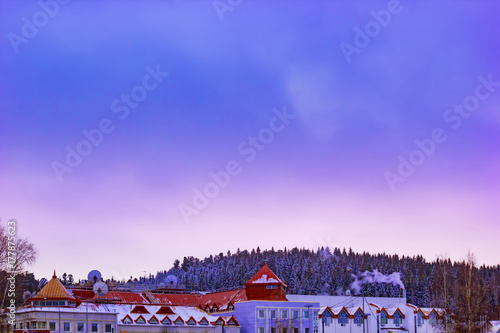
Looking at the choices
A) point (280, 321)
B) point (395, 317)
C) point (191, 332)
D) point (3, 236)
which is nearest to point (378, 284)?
point (395, 317)

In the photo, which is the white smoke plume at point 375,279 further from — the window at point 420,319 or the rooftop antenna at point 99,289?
the rooftop antenna at point 99,289

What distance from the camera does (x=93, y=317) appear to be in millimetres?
83250

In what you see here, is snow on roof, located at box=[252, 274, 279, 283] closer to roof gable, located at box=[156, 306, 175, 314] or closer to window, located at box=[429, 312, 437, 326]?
roof gable, located at box=[156, 306, 175, 314]

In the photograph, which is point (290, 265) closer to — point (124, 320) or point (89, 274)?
point (89, 274)

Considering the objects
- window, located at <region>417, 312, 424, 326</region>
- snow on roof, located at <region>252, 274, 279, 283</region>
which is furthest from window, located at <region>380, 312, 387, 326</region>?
snow on roof, located at <region>252, 274, 279, 283</region>

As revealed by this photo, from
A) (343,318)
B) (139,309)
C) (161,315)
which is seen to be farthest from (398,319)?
(139,309)

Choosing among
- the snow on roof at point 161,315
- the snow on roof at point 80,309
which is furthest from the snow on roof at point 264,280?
the snow on roof at point 80,309

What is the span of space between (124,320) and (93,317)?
450 centimetres

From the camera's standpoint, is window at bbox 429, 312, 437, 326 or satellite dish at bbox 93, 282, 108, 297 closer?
satellite dish at bbox 93, 282, 108, 297

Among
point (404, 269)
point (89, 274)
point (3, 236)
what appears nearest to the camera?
point (3, 236)

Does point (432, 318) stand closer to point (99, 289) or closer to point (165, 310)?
point (165, 310)

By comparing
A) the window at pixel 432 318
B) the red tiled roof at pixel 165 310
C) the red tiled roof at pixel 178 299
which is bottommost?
the window at pixel 432 318

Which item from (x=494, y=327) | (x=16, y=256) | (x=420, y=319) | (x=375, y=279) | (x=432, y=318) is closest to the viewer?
(x=16, y=256)

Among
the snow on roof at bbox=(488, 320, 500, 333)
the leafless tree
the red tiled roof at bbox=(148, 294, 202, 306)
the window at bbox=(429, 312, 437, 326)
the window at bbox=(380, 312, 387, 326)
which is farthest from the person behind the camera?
the snow on roof at bbox=(488, 320, 500, 333)
